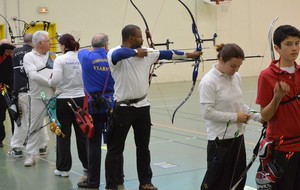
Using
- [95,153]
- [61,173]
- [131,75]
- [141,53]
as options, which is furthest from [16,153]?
[141,53]

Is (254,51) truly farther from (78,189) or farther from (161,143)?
(78,189)

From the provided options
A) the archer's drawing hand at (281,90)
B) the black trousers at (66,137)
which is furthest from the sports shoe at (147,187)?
the archer's drawing hand at (281,90)

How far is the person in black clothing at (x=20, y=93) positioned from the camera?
5.59m

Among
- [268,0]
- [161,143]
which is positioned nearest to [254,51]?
[268,0]

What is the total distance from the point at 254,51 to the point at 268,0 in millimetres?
2149

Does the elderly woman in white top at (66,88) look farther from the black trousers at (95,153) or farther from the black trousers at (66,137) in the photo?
the black trousers at (95,153)

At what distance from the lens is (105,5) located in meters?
14.9

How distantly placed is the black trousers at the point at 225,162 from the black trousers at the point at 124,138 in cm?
91

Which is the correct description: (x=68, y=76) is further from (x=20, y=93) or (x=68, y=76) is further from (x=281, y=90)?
(x=281, y=90)

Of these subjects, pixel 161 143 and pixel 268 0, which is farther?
pixel 268 0

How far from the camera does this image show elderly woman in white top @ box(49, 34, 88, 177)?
469 centimetres

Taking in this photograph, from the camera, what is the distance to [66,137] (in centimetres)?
482

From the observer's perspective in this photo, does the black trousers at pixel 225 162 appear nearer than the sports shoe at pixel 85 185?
Yes

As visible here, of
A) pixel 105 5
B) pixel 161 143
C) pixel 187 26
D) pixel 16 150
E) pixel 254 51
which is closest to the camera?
pixel 16 150
